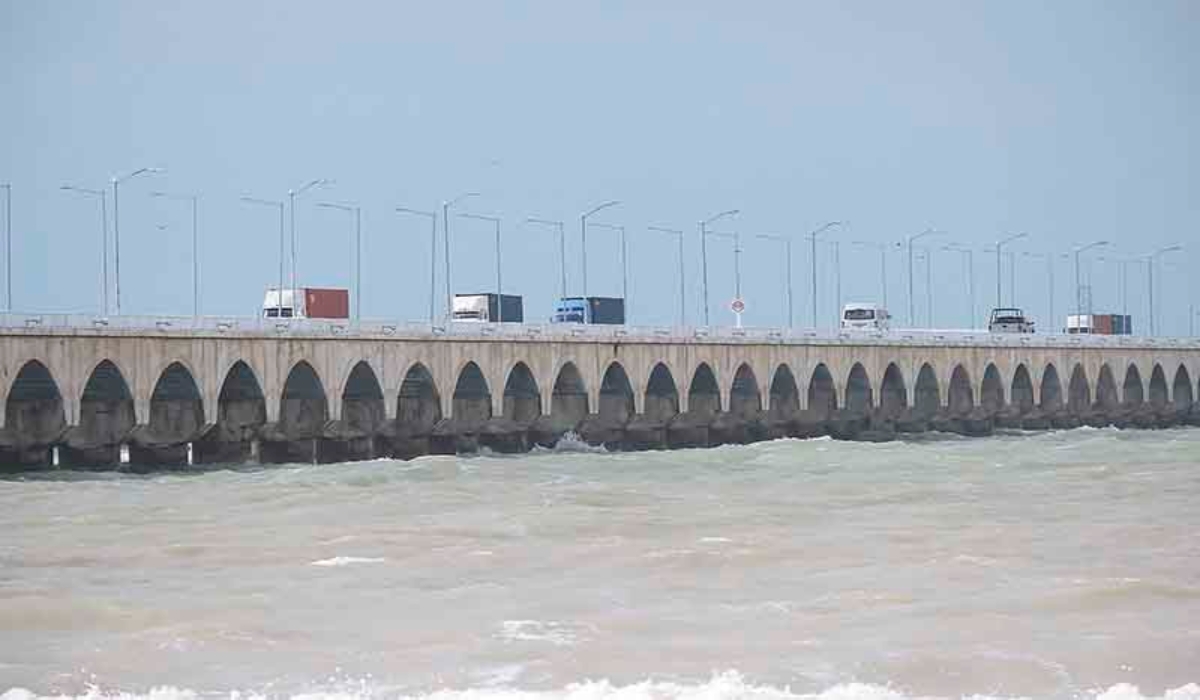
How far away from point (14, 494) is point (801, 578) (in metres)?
30.4

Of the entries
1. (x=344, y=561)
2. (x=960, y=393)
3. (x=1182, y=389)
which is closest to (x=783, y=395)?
(x=960, y=393)

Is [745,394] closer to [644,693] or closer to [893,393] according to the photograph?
[893,393]

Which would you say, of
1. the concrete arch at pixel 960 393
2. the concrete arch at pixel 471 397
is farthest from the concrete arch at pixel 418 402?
the concrete arch at pixel 960 393

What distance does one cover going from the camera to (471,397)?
88.6 meters

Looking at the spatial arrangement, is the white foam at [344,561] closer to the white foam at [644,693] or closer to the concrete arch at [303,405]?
the white foam at [644,693]

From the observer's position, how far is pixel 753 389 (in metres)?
105

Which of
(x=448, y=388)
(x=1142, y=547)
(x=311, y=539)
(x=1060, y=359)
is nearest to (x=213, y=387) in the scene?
(x=448, y=388)

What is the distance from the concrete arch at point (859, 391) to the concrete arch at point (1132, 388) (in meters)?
30.3

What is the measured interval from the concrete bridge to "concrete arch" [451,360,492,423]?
88mm

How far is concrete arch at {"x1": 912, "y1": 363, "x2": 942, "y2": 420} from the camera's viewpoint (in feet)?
382

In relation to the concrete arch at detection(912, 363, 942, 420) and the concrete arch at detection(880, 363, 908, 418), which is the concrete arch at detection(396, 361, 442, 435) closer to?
the concrete arch at detection(880, 363, 908, 418)

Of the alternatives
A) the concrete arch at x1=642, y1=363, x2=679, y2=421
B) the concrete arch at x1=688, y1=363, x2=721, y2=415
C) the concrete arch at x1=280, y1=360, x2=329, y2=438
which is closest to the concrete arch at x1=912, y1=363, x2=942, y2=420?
the concrete arch at x1=688, y1=363, x2=721, y2=415

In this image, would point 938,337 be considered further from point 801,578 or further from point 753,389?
point 801,578

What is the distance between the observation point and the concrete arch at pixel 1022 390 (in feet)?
409
